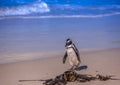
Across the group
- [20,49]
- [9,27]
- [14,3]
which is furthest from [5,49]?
[14,3]

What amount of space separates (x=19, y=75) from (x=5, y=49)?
275 centimetres

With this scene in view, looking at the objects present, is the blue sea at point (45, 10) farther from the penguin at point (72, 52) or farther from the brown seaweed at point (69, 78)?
the brown seaweed at point (69, 78)

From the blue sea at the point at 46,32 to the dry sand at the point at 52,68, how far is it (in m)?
0.63

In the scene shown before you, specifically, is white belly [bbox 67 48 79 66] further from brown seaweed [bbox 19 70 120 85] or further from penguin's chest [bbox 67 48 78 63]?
brown seaweed [bbox 19 70 120 85]

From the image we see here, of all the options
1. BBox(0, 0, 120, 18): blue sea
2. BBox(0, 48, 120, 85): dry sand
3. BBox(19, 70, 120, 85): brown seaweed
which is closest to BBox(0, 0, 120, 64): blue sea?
BBox(0, 0, 120, 18): blue sea

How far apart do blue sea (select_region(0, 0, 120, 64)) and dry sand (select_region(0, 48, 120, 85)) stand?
2.06 ft

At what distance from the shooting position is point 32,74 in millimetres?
6859

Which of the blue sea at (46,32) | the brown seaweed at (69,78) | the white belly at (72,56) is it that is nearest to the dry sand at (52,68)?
the brown seaweed at (69,78)

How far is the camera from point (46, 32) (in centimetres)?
1225

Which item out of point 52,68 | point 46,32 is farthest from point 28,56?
point 46,32

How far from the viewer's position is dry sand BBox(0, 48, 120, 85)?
6.64 metres

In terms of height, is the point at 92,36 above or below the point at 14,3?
below

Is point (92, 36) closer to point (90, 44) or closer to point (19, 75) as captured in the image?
point (90, 44)

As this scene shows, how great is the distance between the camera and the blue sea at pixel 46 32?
9250 millimetres
